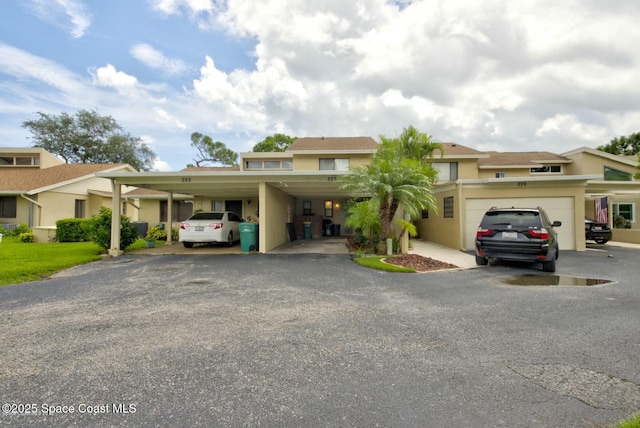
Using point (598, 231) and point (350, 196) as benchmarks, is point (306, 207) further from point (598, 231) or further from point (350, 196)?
point (598, 231)

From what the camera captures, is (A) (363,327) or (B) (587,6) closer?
(A) (363,327)

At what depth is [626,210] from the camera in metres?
20.6

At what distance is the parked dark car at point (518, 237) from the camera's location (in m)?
7.57

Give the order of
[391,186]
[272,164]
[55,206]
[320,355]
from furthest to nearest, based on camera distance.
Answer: [272,164] → [55,206] → [391,186] → [320,355]

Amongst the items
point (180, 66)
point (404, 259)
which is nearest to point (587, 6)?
point (404, 259)

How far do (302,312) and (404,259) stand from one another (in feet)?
18.6

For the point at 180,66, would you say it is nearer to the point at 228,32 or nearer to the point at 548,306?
the point at 228,32

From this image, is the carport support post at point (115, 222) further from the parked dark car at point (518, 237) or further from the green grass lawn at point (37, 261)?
the parked dark car at point (518, 237)

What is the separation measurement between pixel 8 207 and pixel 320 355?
83.6 feet

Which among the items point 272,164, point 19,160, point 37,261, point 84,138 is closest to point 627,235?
point 272,164

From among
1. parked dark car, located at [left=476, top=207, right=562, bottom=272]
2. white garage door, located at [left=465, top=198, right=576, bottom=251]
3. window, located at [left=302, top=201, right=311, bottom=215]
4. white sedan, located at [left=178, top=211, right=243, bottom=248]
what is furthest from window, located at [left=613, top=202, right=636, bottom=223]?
white sedan, located at [left=178, top=211, right=243, bottom=248]

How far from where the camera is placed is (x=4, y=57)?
56.7 ft

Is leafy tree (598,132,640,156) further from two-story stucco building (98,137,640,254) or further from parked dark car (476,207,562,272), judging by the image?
parked dark car (476,207,562,272)

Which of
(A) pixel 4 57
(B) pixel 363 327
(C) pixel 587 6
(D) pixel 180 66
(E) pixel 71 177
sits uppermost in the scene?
(A) pixel 4 57
